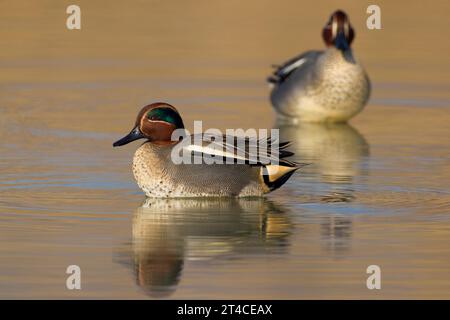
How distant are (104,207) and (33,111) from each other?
18.4 feet

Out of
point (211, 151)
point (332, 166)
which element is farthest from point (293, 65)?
point (211, 151)

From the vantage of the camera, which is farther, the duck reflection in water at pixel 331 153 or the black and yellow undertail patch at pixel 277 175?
the duck reflection in water at pixel 331 153

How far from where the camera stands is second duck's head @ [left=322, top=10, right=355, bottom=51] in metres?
15.8

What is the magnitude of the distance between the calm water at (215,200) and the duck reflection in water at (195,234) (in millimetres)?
20

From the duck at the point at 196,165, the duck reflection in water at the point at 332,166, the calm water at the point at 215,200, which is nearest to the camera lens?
the calm water at the point at 215,200

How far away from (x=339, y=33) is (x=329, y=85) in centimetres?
59

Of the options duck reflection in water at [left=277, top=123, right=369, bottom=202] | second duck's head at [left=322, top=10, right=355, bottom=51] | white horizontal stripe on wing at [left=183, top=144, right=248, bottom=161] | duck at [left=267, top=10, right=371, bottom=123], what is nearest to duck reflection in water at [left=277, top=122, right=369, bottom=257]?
duck reflection in water at [left=277, top=123, right=369, bottom=202]

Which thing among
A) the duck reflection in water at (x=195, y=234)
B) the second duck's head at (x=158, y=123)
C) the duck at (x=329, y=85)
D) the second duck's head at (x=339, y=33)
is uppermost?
the second duck's head at (x=339, y=33)

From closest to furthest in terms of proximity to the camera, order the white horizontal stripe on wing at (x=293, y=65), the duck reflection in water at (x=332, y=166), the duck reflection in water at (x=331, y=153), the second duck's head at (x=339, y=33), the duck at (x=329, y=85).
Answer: the duck reflection in water at (x=332, y=166)
the duck reflection in water at (x=331, y=153)
the duck at (x=329, y=85)
the second duck's head at (x=339, y=33)
the white horizontal stripe on wing at (x=293, y=65)

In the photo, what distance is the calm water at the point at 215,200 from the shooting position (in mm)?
8328

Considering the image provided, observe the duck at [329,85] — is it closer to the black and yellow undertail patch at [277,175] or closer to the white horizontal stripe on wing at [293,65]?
the white horizontal stripe on wing at [293,65]

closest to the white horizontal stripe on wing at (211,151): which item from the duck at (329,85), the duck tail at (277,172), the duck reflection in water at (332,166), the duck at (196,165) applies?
the duck at (196,165)

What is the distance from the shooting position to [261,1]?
26.1m

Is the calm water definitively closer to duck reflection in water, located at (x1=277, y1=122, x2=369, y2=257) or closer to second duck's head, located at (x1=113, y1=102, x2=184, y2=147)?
duck reflection in water, located at (x1=277, y1=122, x2=369, y2=257)
